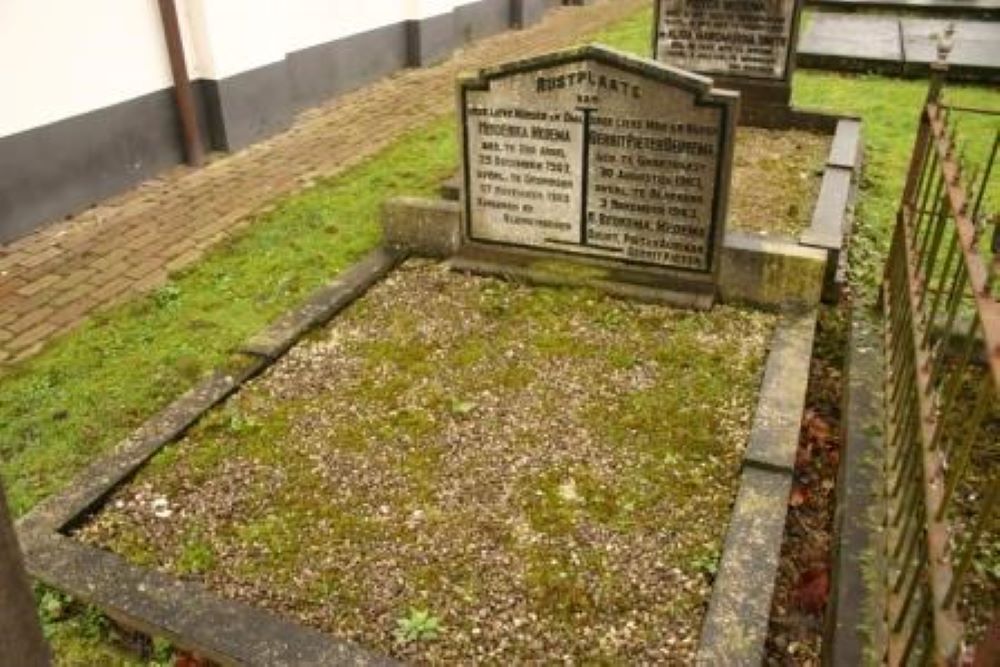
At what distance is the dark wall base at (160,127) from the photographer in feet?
20.9

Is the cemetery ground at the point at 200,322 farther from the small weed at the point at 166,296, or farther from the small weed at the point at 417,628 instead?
the small weed at the point at 417,628

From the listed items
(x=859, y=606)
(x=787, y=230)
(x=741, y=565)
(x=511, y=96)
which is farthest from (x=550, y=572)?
(x=787, y=230)

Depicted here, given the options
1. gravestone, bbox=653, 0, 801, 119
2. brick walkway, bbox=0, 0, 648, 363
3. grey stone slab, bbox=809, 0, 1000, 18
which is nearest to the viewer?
brick walkway, bbox=0, 0, 648, 363

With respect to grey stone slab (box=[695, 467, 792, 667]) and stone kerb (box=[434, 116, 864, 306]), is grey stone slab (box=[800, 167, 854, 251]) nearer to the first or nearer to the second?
stone kerb (box=[434, 116, 864, 306])

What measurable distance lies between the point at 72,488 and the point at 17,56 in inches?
159

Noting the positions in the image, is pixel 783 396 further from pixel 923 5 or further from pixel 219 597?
pixel 923 5

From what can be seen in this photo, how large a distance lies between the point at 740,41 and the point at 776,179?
7.14ft

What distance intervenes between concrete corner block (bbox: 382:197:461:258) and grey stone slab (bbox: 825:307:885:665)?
2590mm

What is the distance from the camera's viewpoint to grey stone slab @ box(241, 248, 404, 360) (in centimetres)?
468

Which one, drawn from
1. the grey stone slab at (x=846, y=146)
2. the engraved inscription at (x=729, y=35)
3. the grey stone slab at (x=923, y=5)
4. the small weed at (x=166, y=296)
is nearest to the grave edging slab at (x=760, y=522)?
the grey stone slab at (x=846, y=146)

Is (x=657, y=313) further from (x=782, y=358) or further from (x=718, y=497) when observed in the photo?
(x=718, y=497)

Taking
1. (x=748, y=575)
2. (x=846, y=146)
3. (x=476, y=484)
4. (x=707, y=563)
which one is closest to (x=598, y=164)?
(x=476, y=484)

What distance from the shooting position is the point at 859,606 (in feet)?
9.27

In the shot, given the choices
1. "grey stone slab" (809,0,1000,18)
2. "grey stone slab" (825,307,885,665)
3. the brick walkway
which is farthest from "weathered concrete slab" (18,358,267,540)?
"grey stone slab" (809,0,1000,18)
